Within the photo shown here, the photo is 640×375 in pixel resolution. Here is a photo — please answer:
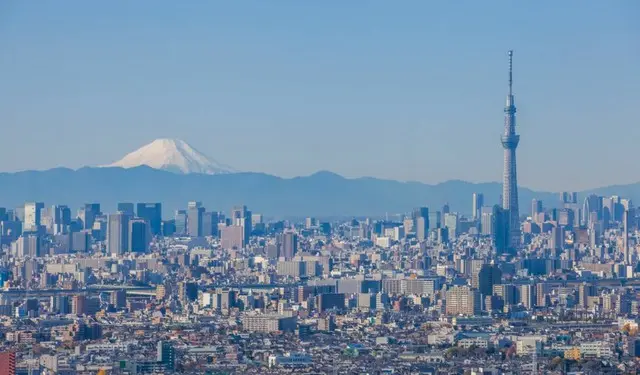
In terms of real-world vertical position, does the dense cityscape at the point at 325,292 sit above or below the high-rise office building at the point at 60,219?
below

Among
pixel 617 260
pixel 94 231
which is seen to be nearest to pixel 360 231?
pixel 94 231

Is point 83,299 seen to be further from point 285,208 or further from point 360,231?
point 285,208

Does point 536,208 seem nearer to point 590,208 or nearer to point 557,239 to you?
point 590,208

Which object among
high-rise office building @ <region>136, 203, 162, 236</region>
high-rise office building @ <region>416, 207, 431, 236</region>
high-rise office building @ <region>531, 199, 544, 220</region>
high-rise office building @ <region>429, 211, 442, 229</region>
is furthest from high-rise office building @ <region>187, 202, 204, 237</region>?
→ high-rise office building @ <region>531, 199, 544, 220</region>

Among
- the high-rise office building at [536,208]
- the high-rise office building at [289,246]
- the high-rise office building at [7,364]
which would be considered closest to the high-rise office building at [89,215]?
the high-rise office building at [289,246]

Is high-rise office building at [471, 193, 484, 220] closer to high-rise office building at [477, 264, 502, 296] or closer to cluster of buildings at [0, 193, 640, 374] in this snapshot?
cluster of buildings at [0, 193, 640, 374]

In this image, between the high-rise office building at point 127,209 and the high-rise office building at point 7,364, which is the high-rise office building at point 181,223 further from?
the high-rise office building at point 7,364
